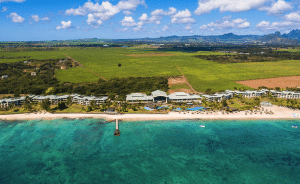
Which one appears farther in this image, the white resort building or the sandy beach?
the white resort building

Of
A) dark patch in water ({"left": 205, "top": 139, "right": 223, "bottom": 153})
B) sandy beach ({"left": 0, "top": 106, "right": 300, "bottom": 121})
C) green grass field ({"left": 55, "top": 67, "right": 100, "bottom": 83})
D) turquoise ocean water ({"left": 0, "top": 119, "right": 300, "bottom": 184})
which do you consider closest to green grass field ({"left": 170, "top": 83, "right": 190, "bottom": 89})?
sandy beach ({"left": 0, "top": 106, "right": 300, "bottom": 121})

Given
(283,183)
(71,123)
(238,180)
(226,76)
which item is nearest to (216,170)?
(238,180)

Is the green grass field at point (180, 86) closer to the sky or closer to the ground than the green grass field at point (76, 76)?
closer to the ground

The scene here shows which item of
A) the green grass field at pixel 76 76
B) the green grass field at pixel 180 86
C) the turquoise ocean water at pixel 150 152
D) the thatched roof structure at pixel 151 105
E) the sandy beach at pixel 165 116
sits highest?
the green grass field at pixel 76 76

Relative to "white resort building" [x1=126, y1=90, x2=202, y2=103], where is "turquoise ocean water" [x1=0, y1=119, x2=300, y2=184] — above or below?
below

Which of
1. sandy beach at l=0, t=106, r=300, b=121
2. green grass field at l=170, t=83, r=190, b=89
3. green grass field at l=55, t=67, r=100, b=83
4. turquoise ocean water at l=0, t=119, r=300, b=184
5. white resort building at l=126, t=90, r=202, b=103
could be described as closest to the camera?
turquoise ocean water at l=0, t=119, r=300, b=184

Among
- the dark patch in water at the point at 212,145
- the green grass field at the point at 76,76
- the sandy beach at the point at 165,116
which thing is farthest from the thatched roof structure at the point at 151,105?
the green grass field at the point at 76,76

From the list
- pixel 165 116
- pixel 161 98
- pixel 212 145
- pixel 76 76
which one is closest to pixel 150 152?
pixel 212 145

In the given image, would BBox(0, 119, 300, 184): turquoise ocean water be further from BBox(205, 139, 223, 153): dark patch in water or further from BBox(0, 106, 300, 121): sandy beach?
BBox(0, 106, 300, 121): sandy beach

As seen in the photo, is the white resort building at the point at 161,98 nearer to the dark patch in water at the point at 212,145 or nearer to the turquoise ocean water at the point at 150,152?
the turquoise ocean water at the point at 150,152
